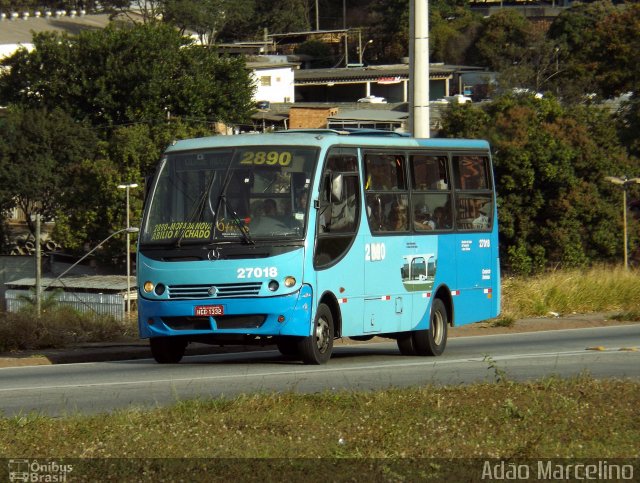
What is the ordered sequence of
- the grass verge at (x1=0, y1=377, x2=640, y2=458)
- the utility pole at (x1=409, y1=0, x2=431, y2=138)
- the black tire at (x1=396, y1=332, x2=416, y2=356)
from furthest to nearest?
the utility pole at (x1=409, y1=0, x2=431, y2=138)
the black tire at (x1=396, y1=332, x2=416, y2=356)
the grass verge at (x1=0, y1=377, x2=640, y2=458)

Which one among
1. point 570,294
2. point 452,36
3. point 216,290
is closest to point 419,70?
point 570,294

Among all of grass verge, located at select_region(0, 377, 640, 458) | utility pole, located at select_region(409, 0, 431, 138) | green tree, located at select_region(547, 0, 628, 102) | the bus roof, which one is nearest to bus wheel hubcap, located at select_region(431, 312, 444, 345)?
the bus roof

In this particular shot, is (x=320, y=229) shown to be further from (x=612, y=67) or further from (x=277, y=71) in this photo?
(x=277, y=71)

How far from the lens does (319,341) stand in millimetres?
14602

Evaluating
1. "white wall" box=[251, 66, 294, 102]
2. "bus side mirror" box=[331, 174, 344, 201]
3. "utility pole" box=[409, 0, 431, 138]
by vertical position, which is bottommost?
"bus side mirror" box=[331, 174, 344, 201]

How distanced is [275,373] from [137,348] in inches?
171

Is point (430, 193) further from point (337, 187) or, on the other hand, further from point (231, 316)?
point (231, 316)

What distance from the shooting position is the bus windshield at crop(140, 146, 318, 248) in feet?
47.0

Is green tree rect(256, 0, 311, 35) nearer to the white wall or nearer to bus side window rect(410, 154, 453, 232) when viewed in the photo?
the white wall

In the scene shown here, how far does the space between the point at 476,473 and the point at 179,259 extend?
25.3ft

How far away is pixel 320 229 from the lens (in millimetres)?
14500

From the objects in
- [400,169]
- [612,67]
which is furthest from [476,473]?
[612,67]

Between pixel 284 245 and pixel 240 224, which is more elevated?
pixel 240 224

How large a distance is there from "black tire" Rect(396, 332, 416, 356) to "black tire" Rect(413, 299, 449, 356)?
0.32 ft
